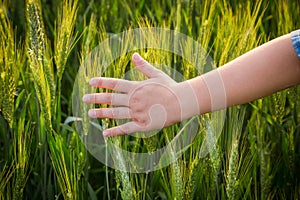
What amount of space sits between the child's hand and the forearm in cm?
3

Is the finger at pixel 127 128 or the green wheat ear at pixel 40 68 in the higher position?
the green wheat ear at pixel 40 68

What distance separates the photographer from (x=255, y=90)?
100 cm

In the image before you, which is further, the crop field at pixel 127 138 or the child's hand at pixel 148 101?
the crop field at pixel 127 138

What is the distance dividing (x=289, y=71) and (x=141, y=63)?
0.82ft

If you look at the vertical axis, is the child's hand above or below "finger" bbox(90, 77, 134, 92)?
below

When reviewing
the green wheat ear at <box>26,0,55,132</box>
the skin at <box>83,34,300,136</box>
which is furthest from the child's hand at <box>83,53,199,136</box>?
the green wheat ear at <box>26,0,55,132</box>

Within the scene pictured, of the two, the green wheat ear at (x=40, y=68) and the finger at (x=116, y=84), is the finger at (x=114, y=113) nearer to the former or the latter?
the finger at (x=116, y=84)

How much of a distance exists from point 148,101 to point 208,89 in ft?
0.33

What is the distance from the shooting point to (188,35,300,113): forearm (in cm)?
97

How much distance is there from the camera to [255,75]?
38.6 inches

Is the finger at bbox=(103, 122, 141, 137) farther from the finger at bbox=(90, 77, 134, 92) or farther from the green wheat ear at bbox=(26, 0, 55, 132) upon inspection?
the green wheat ear at bbox=(26, 0, 55, 132)

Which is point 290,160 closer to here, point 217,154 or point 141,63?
point 217,154

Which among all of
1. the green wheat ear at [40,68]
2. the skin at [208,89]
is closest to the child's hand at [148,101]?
the skin at [208,89]

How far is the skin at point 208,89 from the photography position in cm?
98
